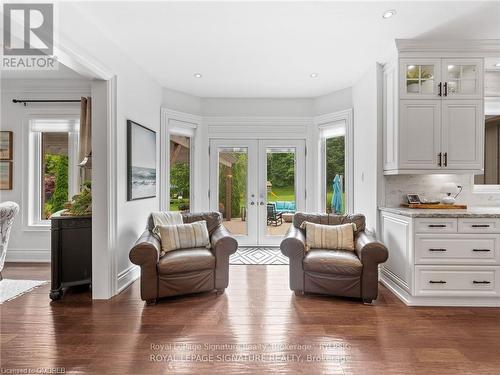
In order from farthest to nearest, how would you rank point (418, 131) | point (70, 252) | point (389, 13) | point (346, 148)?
point (346, 148)
point (418, 131)
point (70, 252)
point (389, 13)

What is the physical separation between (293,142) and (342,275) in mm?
2786

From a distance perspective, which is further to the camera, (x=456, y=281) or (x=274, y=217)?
(x=274, y=217)

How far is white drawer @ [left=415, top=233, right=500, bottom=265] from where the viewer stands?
2881 millimetres

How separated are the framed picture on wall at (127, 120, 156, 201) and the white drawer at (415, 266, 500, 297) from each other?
10.6ft

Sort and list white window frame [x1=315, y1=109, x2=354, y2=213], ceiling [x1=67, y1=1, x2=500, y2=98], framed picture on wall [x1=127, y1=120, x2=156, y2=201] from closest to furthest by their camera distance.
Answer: ceiling [x1=67, y1=1, x2=500, y2=98]
framed picture on wall [x1=127, y1=120, x2=156, y2=201]
white window frame [x1=315, y1=109, x2=354, y2=213]

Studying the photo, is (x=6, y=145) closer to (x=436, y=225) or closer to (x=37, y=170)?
(x=37, y=170)

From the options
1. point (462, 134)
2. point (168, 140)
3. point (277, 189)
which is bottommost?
point (277, 189)

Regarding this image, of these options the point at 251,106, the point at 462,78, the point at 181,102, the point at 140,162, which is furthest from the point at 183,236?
the point at 462,78

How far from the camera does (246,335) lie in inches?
94.5

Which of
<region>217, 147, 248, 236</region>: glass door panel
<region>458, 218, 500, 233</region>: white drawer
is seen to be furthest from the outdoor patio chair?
<region>458, 218, 500, 233</region>: white drawer

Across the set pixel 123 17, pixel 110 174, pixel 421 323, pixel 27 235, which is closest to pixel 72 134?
pixel 27 235

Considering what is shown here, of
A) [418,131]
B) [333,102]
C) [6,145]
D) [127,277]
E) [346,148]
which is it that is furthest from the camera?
[333,102]

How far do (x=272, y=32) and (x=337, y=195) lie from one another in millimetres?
2892
